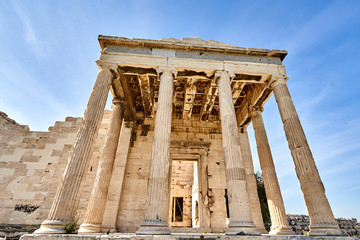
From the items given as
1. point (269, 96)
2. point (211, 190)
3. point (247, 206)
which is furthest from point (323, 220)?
point (269, 96)

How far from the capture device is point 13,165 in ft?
36.6

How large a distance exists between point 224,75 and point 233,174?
508cm

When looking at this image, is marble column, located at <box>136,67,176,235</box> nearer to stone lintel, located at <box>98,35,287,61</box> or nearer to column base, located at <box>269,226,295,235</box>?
stone lintel, located at <box>98,35,287,61</box>

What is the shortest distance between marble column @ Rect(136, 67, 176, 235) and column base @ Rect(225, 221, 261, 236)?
87.3 inches

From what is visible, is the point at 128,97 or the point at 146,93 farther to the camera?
the point at 146,93

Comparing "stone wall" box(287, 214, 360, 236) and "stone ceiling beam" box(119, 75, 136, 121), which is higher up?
"stone ceiling beam" box(119, 75, 136, 121)

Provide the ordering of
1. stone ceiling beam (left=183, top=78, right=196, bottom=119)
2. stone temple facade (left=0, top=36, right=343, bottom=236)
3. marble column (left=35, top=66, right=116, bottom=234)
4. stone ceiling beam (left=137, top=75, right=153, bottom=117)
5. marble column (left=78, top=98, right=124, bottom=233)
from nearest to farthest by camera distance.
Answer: marble column (left=35, top=66, right=116, bottom=234)
stone temple facade (left=0, top=36, right=343, bottom=236)
marble column (left=78, top=98, right=124, bottom=233)
stone ceiling beam (left=137, top=75, right=153, bottom=117)
stone ceiling beam (left=183, top=78, right=196, bottom=119)

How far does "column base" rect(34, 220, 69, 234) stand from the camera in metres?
5.93

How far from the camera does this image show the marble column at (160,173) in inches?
252

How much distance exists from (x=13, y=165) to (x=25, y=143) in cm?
137

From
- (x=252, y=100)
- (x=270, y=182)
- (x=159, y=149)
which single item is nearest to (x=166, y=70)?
(x=159, y=149)

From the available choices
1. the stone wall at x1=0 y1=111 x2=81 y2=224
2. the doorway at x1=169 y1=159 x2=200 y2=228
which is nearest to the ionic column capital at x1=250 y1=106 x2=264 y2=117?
the doorway at x1=169 y1=159 x2=200 y2=228

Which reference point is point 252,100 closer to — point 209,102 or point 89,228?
point 209,102

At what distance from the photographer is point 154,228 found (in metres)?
6.24
